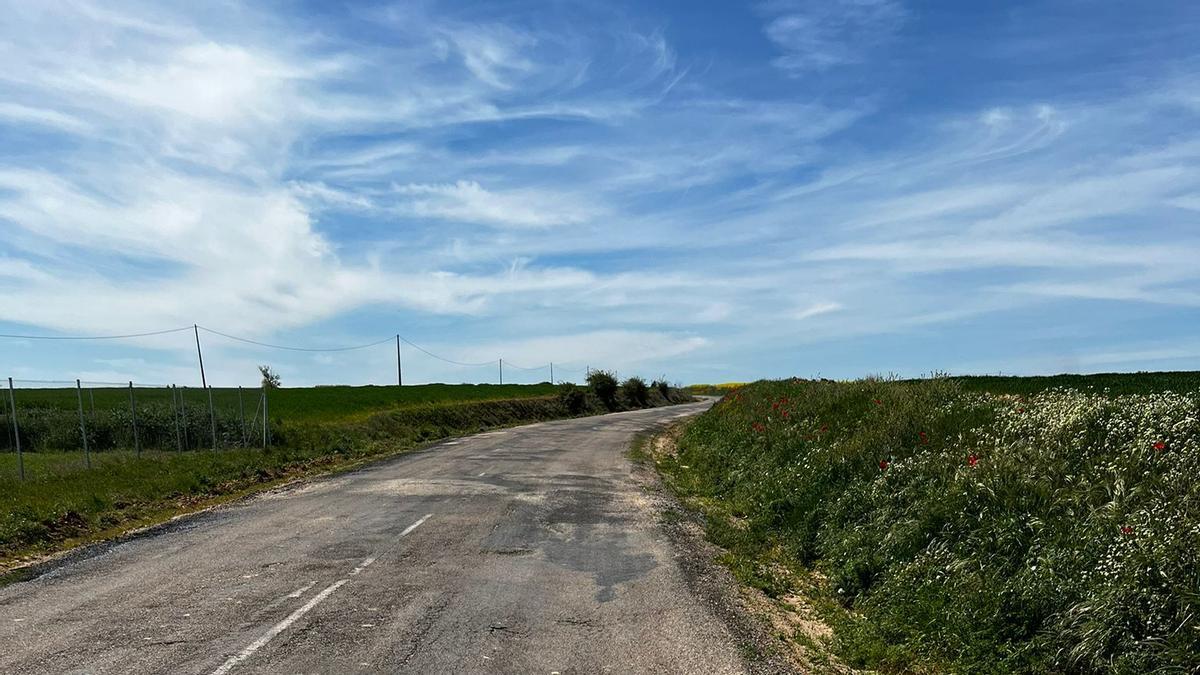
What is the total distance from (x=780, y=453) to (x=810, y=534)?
17.0ft

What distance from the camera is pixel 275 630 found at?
7.94m

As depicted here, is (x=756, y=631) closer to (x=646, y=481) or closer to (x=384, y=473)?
(x=646, y=481)

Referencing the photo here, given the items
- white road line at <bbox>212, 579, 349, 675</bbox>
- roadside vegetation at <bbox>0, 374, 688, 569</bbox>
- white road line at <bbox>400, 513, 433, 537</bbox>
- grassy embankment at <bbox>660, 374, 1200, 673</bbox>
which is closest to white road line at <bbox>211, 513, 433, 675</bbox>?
white road line at <bbox>212, 579, 349, 675</bbox>

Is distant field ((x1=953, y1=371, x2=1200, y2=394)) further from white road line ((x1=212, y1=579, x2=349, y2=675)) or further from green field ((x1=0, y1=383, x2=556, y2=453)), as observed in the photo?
green field ((x1=0, y1=383, x2=556, y2=453))

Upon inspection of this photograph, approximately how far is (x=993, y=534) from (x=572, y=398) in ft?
184

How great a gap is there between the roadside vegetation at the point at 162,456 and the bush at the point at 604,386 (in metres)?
13.0

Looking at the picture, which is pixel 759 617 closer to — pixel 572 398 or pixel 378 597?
pixel 378 597

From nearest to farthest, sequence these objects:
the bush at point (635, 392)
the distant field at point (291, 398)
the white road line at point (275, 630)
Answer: the white road line at point (275, 630), the distant field at point (291, 398), the bush at point (635, 392)

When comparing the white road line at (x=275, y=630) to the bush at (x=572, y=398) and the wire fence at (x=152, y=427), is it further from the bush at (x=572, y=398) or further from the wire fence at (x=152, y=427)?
the bush at (x=572, y=398)

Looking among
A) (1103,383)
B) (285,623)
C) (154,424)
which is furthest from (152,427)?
(1103,383)

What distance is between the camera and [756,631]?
8703 mm

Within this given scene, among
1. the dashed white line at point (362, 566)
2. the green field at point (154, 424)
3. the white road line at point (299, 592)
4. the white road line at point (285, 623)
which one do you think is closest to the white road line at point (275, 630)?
the white road line at point (285, 623)

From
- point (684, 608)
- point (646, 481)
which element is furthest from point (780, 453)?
point (684, 608)

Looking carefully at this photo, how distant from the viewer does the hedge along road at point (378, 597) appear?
24.1ft
